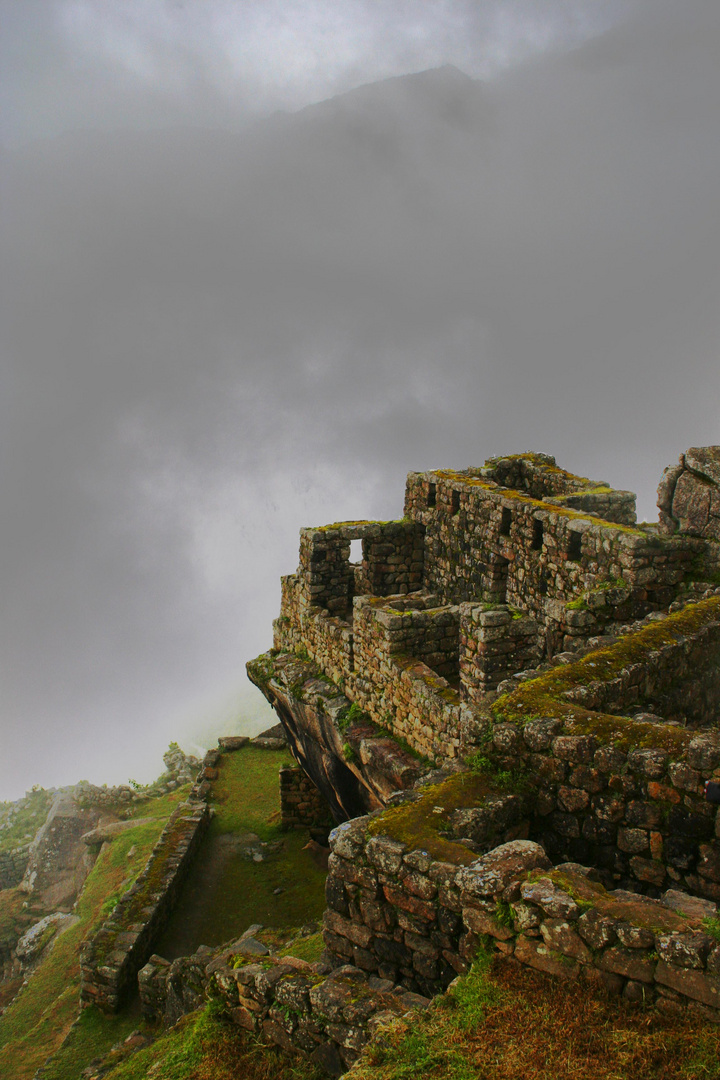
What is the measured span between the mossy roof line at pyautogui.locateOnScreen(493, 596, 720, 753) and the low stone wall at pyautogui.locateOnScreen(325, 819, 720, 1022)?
125cm

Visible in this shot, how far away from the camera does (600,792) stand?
6277mm

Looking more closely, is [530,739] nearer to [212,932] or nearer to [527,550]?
[527,550]

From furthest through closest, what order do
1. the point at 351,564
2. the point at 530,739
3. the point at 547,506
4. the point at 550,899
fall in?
the point at 351,564 < the point at 547,506 < the point at 530,739 < the point at 550,899

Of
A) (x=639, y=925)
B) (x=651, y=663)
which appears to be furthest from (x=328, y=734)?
(x=639, y=925)

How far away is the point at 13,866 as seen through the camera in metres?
24.5

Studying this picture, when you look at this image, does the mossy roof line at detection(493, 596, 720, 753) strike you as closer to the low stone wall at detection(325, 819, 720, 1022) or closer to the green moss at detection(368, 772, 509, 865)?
the green moss at detection(368, 772, 509, 865)

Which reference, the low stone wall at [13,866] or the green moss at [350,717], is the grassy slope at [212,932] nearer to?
the green moss at [350,717]

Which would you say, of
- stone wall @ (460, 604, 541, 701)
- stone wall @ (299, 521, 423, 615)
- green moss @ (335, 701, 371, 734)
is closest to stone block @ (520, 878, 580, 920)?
stone wall @ (460, 604, 541, 701)

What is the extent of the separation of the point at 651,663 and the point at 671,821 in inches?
97.0

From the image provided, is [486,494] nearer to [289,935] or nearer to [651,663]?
[651,663]

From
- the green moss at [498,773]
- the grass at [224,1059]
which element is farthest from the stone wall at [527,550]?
the grass at [224,1059]

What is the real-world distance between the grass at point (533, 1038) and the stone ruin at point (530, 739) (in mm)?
132

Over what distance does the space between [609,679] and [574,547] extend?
4839 millimetres

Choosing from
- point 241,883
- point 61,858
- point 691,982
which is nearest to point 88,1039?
point 241,883
